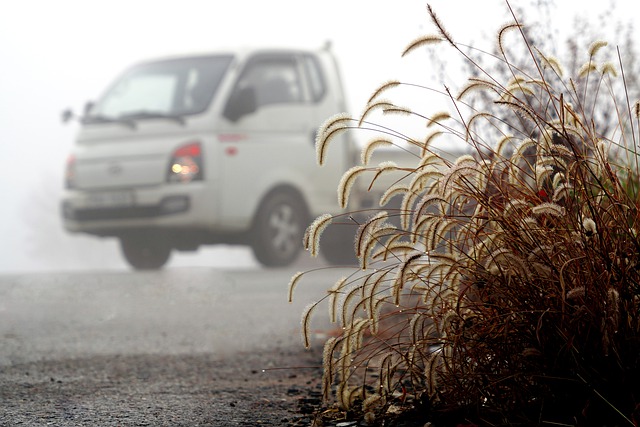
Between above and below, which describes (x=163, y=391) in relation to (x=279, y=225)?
above

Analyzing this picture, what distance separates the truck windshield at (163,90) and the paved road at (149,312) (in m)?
1.69

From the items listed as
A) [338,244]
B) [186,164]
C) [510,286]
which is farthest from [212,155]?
[510,286]

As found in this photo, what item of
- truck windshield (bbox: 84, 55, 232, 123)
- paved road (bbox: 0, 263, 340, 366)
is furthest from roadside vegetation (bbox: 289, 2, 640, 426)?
truck windshield (bbox: 84, 55, 232, 123)

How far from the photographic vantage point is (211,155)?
35.0 feet

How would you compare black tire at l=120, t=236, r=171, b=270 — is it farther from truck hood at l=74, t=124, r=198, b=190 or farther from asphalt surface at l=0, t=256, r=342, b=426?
asphalt surface at l=0, t=256, r=342, b=426

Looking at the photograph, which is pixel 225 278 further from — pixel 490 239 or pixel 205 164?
pixel 490 239

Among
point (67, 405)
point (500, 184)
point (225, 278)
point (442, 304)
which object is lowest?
point (225, 278)

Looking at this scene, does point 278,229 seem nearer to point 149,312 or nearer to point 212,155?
point 212,155

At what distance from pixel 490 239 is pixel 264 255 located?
8.22 meters

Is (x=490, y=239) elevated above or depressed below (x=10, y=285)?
above

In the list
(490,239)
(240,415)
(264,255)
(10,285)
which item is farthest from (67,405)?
(264,255)

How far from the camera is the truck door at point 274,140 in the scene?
10836 mm

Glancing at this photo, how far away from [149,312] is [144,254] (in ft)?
A: 16.2

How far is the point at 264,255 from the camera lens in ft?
36.5
